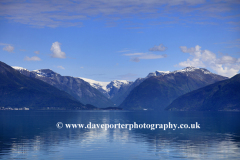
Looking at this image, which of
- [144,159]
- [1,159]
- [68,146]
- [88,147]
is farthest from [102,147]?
[1,159]

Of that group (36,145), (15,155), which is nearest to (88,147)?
(36,145)

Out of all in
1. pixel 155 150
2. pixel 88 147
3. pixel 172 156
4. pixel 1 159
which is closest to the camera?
pixel 1 159

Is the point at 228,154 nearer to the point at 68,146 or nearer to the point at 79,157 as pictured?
the point at 79,157

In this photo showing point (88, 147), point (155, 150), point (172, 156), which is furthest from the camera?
point (88, 147)

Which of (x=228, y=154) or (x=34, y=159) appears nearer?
(x=34, y=159)

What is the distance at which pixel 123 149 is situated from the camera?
72625 mm

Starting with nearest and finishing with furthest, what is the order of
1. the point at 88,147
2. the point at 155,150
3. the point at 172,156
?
the point at 172,156 → the point at 155,150 → the point at 88,147

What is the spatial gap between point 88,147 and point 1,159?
2269cm

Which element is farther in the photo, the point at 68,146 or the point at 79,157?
the point at 68,146

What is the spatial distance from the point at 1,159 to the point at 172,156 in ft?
109

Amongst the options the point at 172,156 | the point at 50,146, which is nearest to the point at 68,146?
the point at 50,146

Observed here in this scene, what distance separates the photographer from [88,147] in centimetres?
7494

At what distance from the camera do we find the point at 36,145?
77688 millimetres

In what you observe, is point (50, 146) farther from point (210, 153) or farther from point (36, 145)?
point (210, 153)
